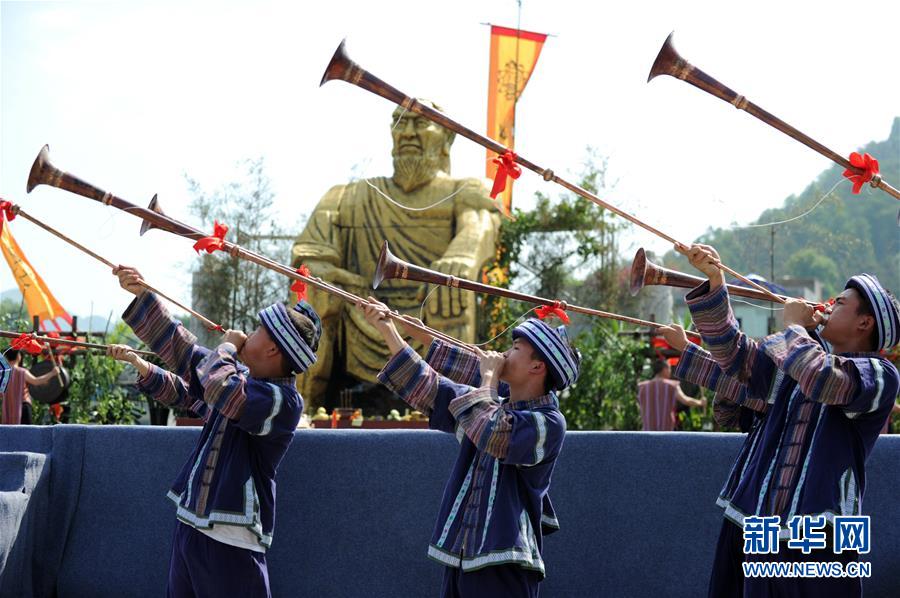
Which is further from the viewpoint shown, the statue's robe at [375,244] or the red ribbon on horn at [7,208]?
the statue's robe at [375,244]

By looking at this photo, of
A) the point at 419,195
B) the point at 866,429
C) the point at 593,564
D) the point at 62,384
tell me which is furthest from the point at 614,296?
the point at 866,429

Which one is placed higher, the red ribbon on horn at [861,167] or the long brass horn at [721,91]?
the long brass horn at [721,91]

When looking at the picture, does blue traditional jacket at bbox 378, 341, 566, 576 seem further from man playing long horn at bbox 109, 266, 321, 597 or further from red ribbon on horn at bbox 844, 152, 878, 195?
red ribbon on horn at bbox 844, 152, 878, 195

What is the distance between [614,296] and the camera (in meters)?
13.2

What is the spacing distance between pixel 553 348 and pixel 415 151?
6042 millimetres

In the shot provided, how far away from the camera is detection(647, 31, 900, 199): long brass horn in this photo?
3526 mm

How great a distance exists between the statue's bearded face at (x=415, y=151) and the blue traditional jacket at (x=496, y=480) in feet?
19.0

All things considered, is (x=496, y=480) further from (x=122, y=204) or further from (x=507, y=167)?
(x=122, y=204)

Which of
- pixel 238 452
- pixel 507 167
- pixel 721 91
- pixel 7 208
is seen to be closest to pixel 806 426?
pixel 721 91

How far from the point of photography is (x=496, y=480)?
320 cm

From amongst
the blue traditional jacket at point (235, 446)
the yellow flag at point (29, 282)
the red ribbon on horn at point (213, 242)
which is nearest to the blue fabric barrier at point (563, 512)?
the blue traditional jacket at point (235, 446)

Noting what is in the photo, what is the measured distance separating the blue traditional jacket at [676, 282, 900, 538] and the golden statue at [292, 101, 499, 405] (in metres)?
5.15

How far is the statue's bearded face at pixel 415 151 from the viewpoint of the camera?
29.8ft

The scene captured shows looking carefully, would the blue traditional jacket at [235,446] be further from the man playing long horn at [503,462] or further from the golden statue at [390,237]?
the golden statue at [390,237]
